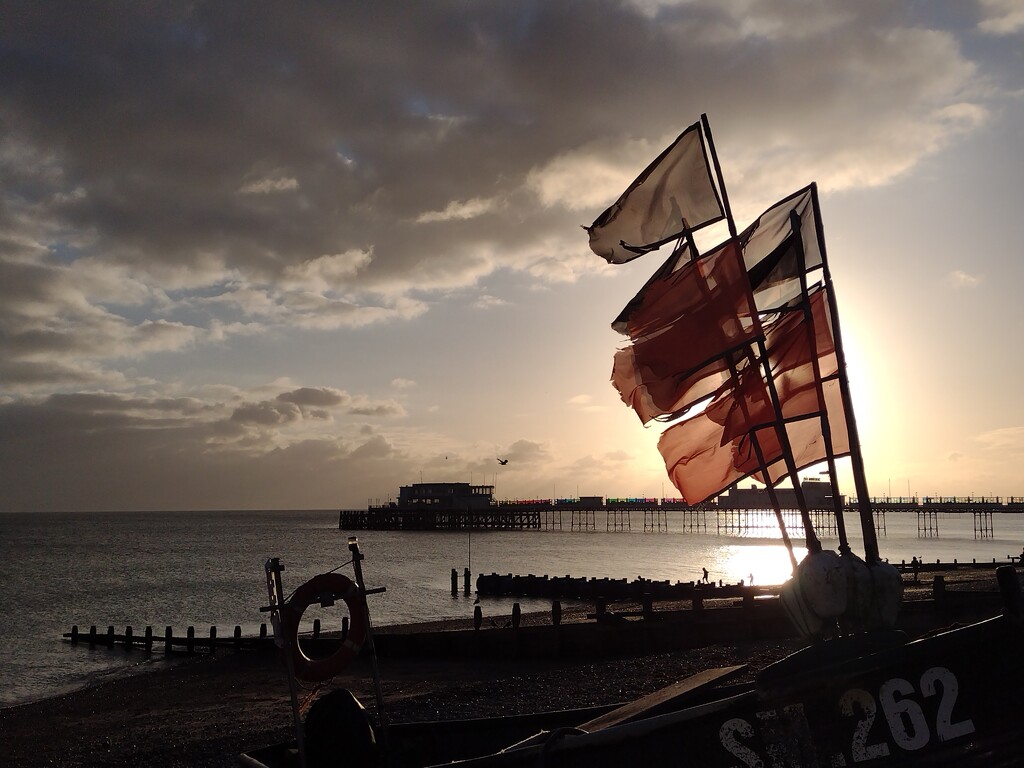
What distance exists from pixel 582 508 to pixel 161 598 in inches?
5298

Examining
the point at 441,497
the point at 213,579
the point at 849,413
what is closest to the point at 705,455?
the point at 849,413

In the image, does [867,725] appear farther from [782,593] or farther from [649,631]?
[649,631]

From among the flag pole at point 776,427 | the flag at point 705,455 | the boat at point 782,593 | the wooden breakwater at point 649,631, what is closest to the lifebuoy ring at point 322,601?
the boat at point 782,593

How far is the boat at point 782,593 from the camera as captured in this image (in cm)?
560

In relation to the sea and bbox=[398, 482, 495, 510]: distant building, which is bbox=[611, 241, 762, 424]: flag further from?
bbox=[398, 482, 495, 510]: distant building

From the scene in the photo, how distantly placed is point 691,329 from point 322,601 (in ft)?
14.6

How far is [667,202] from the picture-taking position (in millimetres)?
8312

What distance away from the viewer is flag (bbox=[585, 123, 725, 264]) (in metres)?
8.21

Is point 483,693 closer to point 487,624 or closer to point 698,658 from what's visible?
point 698,658

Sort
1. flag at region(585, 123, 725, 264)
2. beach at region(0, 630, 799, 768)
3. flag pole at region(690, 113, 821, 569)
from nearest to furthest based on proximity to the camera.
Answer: flag pole at region(690, 113, 821, 569), flag at region(585, 123, 725, 264), beach at region(0, 630, 799, 768)

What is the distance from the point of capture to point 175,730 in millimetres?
18438

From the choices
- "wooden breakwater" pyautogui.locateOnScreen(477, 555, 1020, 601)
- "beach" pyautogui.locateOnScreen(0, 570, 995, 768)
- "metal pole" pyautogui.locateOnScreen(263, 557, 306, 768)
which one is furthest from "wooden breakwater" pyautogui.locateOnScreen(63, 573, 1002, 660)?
"metal pole" pyautogui.locateOnScreen(263, 557, 306, 768)

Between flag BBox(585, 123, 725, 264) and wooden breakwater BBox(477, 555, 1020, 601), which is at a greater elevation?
flag BBox(585, 123, 725, 264)

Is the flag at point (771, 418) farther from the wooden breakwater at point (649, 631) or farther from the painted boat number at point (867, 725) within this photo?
the wooden breakwater at point (649, 631)
